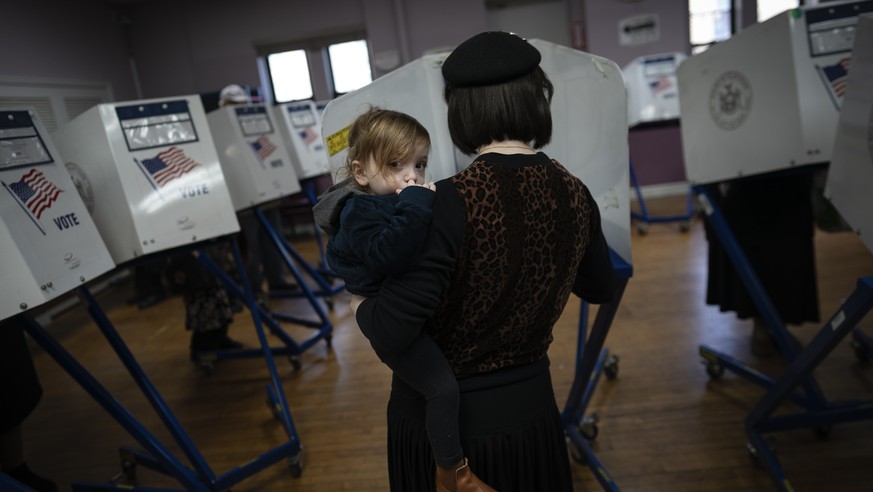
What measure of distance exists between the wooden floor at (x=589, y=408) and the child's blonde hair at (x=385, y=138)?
57.3 inches

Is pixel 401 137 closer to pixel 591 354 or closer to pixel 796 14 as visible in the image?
pixel 591 354

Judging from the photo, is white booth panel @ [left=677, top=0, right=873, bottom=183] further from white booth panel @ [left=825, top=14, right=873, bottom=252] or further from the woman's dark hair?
the woman's dark hair

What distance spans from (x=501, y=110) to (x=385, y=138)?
0.20m

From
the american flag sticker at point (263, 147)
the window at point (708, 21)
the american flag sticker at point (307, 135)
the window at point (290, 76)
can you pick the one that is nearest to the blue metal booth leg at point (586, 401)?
the american flag sticker at point (263, 147)

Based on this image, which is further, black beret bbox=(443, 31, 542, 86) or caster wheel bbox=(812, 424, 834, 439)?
caster wheel bbox=(812, 424, 834, 439)

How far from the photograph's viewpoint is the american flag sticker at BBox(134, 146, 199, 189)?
190cm

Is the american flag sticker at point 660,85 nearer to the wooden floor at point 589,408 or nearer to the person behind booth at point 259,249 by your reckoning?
the wooden floor at point 589,408

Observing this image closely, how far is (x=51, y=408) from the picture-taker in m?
A: 2.93

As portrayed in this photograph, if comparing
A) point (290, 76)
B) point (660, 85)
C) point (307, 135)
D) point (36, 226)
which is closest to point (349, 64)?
point (290, 76)

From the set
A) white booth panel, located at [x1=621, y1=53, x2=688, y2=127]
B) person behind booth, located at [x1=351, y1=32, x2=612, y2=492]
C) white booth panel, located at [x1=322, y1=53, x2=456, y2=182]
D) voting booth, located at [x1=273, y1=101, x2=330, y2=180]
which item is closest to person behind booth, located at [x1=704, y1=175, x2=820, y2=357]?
white booth panel, located at [x1=322, y1=53, x2=456, y2=182]

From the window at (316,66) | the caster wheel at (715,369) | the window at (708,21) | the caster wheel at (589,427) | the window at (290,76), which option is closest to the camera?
the caster wheel at (589,427)

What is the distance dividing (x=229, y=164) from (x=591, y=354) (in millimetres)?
2099

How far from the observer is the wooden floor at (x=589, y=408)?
1896 mm

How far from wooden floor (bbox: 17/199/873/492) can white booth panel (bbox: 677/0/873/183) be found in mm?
954
